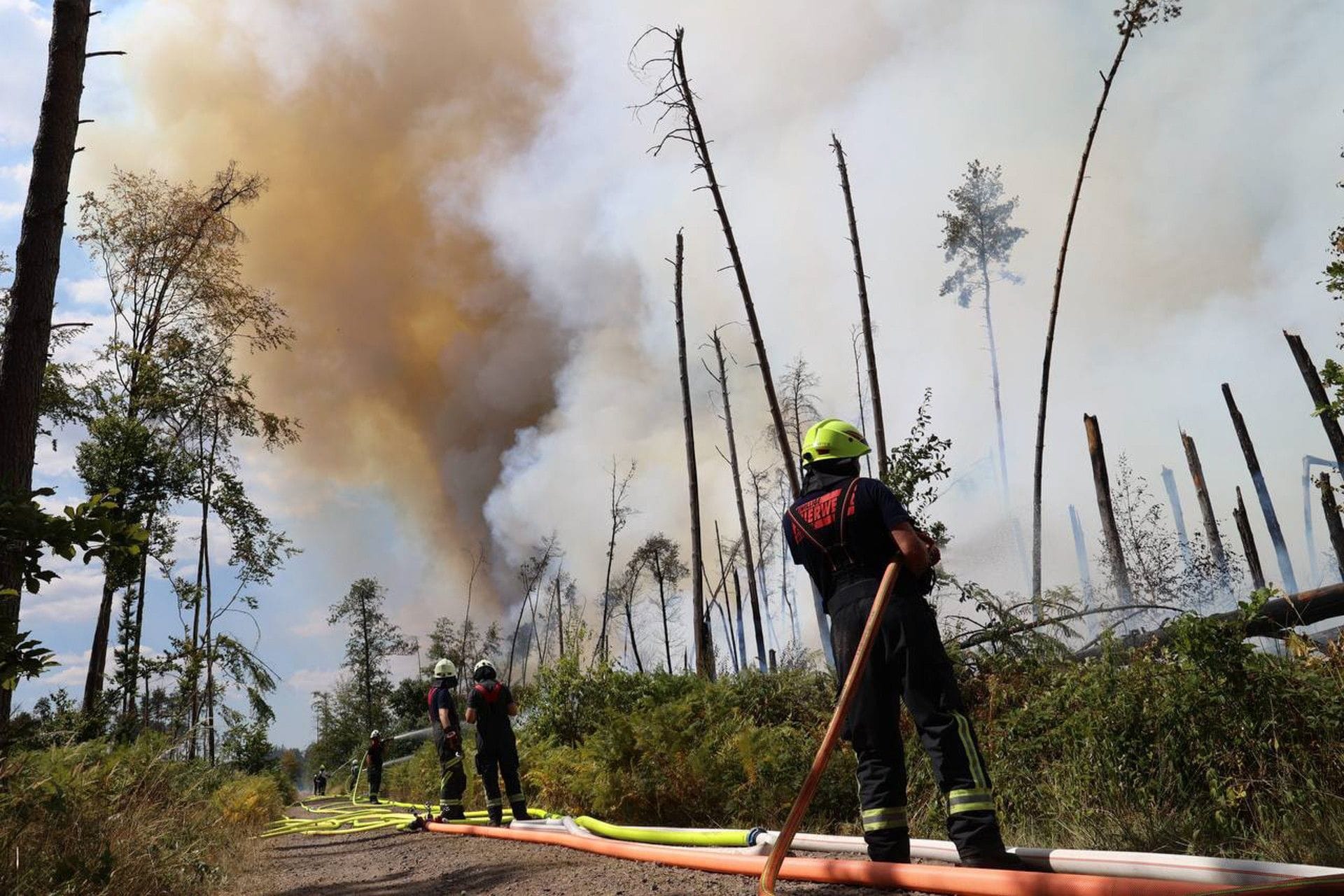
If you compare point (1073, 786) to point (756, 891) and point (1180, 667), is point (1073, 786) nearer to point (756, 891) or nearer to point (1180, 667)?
point (1180, 667)

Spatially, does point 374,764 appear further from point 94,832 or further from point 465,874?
point 94,832

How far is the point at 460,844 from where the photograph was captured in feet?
28.6

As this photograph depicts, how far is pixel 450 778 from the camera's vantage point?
11.4m

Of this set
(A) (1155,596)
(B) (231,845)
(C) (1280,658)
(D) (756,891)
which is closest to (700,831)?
(D) (756,891)

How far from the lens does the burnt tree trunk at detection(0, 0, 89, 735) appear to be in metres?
5.80

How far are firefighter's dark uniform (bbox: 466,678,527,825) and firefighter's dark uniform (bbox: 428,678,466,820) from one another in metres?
1.03

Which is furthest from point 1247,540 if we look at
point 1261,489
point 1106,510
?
point 1106,510

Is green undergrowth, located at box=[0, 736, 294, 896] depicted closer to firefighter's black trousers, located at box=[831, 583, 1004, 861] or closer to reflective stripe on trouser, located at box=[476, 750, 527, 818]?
reflective stripe on trouser, located at box=[476, 750, 527, 818]

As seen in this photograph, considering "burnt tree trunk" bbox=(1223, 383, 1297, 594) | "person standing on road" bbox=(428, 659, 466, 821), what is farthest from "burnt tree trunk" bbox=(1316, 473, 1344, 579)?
"person standing on road" bbox=(428, 659, 466, 821)

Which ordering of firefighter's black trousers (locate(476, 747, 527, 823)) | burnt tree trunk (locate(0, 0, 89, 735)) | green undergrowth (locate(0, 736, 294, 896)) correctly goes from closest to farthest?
green undergrowth (locate(0, 736, 294, 896)) → burnt tree trunk (locate(0, 0, 89, 735)) → firefighter's black trousers (locate(476, 747, 527, 823))

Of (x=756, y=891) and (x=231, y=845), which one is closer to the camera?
(x=756, y=891)

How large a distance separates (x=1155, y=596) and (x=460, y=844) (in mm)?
22120

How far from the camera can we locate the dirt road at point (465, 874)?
4.52m

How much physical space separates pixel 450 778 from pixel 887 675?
8.97 meters
